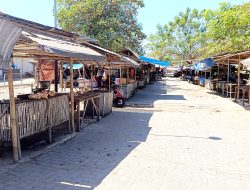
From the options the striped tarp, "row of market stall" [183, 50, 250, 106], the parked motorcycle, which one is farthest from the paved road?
"row of market stall" [183, 50, 250, 106]

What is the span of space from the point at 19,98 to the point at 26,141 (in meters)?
1.06

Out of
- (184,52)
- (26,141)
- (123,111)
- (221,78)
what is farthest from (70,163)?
(184,52)

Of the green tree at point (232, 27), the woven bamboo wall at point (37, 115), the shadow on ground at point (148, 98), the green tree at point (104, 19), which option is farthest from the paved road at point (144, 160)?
the green tree at point (104, 19)

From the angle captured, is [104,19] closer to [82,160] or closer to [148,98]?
[148,98]

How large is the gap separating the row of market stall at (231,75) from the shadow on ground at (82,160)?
8037 mm

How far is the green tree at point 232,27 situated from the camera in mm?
19875

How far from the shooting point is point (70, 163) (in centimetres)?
584

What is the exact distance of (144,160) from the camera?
6109mm

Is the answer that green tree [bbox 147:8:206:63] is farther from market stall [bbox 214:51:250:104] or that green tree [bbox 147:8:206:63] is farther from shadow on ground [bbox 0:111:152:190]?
shadow on ground [bbox 0:111:152:190]

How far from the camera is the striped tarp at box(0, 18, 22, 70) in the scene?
4309 millimetres

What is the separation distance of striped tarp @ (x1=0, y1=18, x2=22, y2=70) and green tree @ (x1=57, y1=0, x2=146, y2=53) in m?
16.5

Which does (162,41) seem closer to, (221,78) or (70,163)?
(221,78)

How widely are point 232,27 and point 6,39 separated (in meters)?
18.7

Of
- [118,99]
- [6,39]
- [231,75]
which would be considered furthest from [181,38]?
[6,39]
